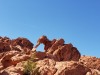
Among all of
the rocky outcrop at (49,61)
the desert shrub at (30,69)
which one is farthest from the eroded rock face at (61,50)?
the desert shrub at (30,69)

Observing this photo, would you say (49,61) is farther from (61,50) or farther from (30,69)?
(61,50)

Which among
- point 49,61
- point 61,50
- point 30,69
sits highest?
point 61,50

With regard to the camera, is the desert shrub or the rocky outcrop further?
the rocky outcrop

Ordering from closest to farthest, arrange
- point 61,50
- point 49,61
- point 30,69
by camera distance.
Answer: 1. point 30,69
2. point 49,61
3. point 61,50

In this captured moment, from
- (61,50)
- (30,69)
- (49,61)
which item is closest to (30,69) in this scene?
(30,69)

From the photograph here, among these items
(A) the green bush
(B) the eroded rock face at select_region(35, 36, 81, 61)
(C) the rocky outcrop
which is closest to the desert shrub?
(A) the green bush

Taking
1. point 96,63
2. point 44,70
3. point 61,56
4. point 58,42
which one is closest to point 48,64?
point 44,70

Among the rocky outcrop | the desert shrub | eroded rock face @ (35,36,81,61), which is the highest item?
eroded rock face @ (35,36,81,61)

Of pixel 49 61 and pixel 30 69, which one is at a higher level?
pixel 49 61

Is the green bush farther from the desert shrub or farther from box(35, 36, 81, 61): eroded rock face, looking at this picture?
box(35, 36, 81, 61): eroded rock face

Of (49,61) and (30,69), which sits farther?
(49,61)

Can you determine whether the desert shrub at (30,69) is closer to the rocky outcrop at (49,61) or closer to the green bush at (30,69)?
the green bush at (30,69)

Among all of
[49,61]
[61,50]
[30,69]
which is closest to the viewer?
[30,69]

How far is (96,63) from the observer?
327ft
